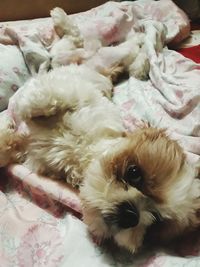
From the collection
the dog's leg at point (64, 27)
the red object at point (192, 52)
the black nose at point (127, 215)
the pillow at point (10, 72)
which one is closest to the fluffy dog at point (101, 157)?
the black nose at point (127, 215)

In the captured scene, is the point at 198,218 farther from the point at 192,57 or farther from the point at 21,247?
the point at 192,57

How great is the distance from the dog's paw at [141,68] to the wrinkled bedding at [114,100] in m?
0.03

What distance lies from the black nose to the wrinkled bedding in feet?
0.35

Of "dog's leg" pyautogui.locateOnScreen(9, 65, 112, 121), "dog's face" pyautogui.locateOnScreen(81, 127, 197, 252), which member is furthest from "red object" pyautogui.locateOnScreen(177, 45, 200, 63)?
"dog's face" pyautogui.locateOnScreen(81, 127, 197, 252)

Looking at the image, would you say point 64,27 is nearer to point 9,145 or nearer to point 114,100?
point 114,100

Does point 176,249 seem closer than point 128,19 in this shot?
Yes

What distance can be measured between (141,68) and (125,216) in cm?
104

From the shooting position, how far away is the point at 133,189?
3.08 feet

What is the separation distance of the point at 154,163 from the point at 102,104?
1.82 ft

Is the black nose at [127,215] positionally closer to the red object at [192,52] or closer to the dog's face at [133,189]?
the dog's face at [133,189]

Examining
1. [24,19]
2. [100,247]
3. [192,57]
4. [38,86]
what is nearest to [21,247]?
[100,247]

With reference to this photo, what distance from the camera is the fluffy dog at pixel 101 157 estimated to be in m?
0.92

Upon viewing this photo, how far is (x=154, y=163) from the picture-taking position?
3.10 feet

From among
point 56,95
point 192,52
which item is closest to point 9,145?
point 56,95
